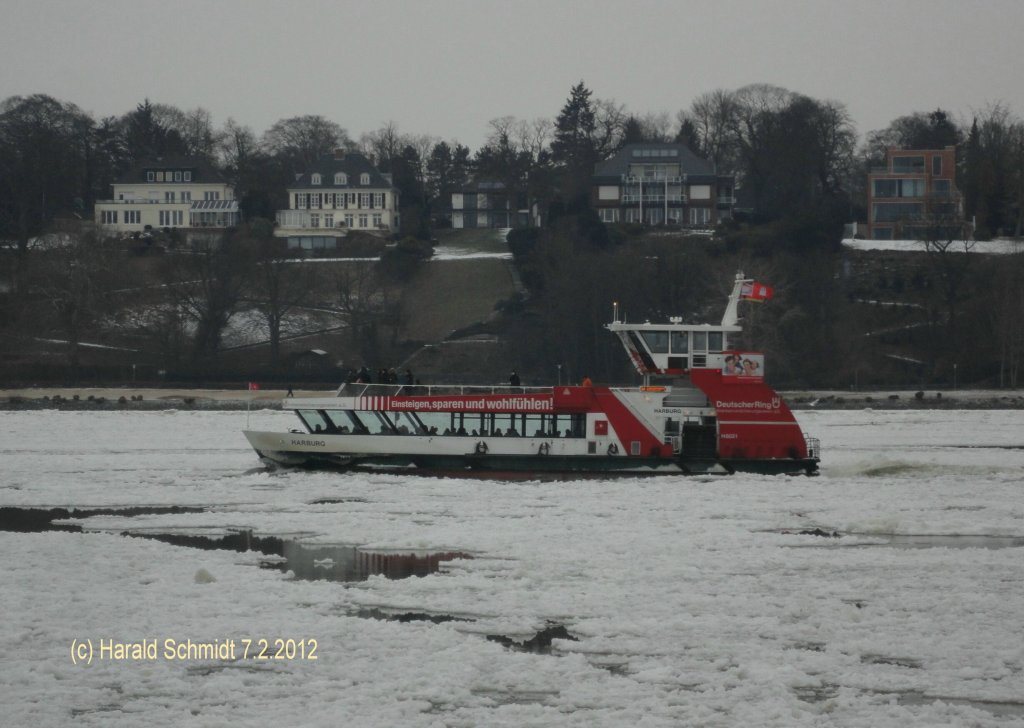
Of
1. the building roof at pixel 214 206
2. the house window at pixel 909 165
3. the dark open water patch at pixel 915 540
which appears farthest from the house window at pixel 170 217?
the dark open water patch at pixel 915 540

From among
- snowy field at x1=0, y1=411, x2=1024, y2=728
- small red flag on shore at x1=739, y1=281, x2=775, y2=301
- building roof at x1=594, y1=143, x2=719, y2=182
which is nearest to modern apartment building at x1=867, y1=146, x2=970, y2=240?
building roof at x1=594, y1=143, x2=719, y2=182

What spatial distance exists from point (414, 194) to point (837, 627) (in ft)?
395

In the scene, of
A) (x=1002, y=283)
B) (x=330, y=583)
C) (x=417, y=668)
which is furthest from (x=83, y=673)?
(x=1002, y=283)

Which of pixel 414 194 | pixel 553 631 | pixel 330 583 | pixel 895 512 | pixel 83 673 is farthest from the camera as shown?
pixel 414 194

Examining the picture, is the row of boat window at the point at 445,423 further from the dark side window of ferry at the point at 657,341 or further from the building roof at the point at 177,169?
the building roof at the point at 177,169

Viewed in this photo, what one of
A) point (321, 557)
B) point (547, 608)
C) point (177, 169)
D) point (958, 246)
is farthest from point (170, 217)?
point (547, 608)

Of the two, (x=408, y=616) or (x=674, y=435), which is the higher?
(x=674, y=435)

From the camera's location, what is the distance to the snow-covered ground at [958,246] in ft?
347

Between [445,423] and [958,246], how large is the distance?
79220 millimetres

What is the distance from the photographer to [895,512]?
2878 cm

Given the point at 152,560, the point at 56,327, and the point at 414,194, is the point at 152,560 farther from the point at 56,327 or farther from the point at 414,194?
the point at 414,194

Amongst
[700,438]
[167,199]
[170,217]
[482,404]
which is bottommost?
[700,438]

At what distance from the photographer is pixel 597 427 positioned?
122ft

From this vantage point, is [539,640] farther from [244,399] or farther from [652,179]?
[652,179]
